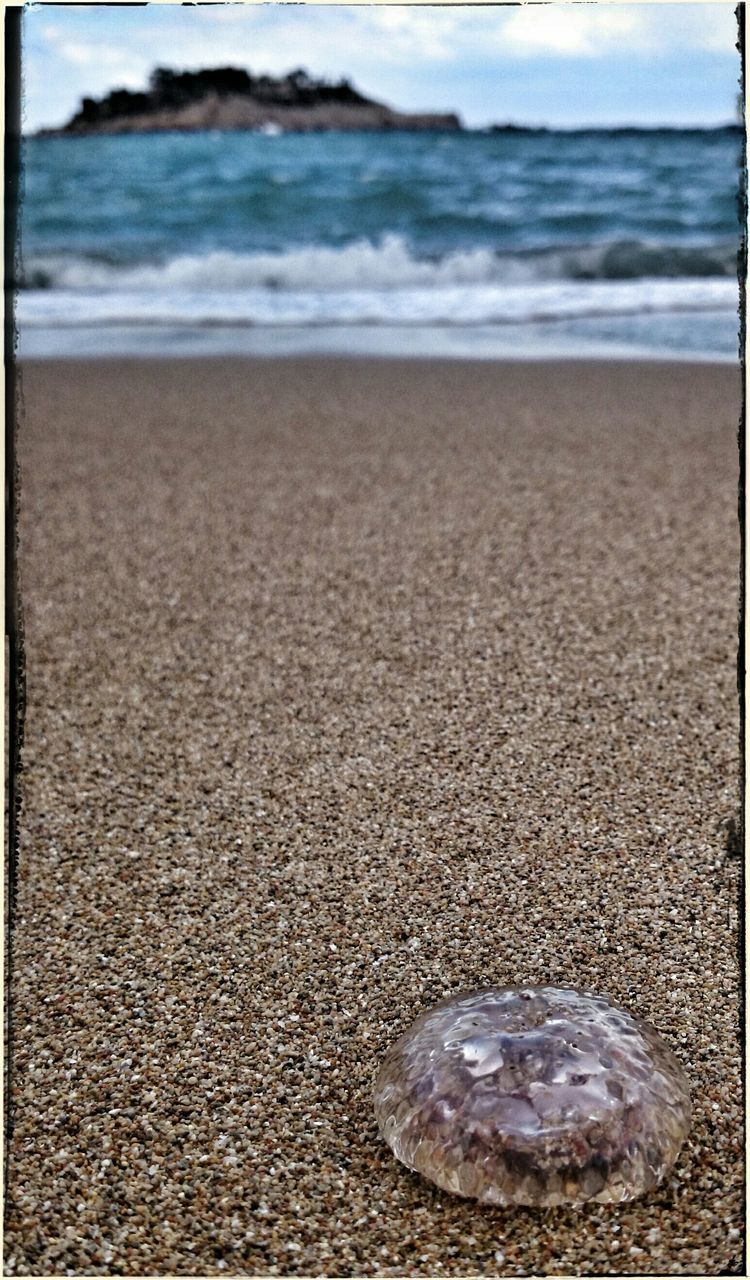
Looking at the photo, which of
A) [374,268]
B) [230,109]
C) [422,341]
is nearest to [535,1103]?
[422,341]

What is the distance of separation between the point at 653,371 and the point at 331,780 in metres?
4.13

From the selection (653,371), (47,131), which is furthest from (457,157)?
(653,371)

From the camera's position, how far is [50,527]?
3637mm

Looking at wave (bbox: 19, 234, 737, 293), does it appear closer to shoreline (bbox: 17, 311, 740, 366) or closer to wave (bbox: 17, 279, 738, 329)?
wave (bbox: 17, 279, 738, 329)

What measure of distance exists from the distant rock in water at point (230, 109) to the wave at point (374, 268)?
24.0ft

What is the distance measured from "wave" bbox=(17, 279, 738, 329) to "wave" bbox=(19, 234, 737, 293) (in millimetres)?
426

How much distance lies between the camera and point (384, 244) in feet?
36.2

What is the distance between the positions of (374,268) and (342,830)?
29.6 ft

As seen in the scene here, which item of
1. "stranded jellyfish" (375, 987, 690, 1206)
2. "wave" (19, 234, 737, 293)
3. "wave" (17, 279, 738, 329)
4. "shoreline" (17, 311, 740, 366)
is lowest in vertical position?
"stranded jellyfish" (375, 987, 690, 1206)

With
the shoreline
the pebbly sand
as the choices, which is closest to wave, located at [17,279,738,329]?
the shoreline

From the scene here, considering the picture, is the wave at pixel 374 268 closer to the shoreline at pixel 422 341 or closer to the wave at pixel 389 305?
the wave at pixel 389 305

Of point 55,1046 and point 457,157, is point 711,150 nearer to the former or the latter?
point 457,157

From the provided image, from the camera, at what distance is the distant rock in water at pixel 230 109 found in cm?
1700

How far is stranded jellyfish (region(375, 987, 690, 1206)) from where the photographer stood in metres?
1.26
